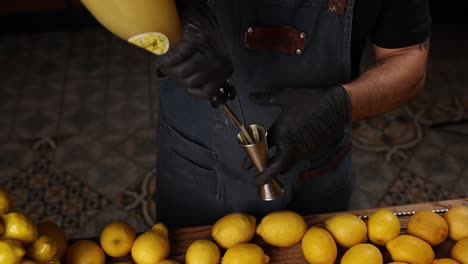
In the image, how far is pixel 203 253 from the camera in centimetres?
85

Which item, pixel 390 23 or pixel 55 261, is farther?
pixel 390 23

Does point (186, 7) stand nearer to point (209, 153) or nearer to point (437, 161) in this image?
point (209, 153)

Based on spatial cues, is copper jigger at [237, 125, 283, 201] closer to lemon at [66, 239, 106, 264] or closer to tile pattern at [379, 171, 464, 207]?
lemon at [66, 239, 106, 264]

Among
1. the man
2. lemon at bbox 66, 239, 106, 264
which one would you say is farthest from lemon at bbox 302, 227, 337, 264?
lemon at bbox 66, 239, 106, 264

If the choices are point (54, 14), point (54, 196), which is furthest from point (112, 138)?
point (54, 14)

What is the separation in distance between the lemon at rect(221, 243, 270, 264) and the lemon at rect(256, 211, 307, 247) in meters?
0.03

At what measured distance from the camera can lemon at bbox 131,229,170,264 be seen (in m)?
0.85

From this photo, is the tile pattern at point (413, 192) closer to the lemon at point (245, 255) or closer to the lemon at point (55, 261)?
the lemon at point (245, 255)

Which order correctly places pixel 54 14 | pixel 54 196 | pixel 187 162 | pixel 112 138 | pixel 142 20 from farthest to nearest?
pixel 54 14 < pixel 112 138 < pixel 54 196 < pixel 187 162 < pixel 142 20

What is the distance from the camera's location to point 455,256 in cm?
85

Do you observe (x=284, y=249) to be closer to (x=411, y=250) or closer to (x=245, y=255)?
(x=245, y=255)

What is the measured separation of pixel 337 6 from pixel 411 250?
0.43m

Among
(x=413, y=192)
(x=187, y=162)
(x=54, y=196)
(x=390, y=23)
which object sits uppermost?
(x=390, y=23)

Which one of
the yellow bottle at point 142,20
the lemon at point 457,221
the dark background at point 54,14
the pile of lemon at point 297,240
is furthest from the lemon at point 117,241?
the dark background at point 54,14
